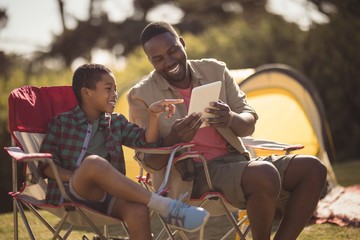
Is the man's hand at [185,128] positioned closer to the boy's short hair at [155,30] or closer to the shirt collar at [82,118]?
the shirt collar at [82,118]

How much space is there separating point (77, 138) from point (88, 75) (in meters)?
0.30

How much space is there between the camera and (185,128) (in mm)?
3068

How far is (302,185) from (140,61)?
257 inches

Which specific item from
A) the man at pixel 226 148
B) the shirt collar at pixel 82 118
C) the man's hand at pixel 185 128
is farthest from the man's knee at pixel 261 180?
the shirt collar at pixel 82 118

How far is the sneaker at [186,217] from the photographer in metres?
2.65

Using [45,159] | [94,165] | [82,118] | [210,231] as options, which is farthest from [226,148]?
[210,231]

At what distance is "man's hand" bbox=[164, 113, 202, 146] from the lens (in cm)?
305

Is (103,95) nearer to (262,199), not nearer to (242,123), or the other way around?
(242,123)

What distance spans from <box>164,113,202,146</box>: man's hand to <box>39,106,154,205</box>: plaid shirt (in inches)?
5.6

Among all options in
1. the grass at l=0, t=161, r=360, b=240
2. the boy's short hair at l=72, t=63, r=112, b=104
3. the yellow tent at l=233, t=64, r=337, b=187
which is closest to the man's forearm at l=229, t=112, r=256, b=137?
the boy's short hair at l=72, t=63, r=112, b=104

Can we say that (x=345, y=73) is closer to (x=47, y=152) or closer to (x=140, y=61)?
(x=140, y=61)

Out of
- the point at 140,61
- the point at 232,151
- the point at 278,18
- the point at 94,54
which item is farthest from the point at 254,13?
the point at 232,151

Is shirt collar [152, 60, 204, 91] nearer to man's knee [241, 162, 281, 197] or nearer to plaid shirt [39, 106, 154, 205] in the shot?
plaid shirt [39, 106, 154, 205]

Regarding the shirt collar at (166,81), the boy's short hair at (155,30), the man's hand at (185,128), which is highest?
the boy's short hair at (155,30)
